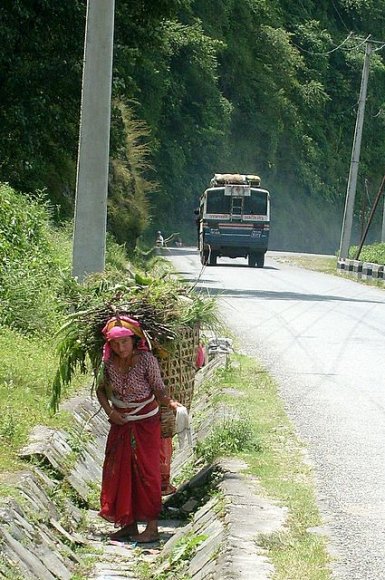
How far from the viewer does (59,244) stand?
2131 centimetres

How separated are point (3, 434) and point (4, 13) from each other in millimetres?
16094

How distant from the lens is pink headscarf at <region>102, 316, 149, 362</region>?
8750mm

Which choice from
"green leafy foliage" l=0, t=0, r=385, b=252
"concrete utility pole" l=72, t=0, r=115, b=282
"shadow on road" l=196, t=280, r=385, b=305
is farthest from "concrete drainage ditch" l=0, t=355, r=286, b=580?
"green leafy foliage" l=0, t=0, r=385, b=252

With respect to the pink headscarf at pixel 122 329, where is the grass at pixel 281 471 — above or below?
below

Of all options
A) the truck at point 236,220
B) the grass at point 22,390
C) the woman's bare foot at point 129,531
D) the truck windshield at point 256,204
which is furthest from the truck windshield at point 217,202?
→ the woman's bare foot at point 129,531

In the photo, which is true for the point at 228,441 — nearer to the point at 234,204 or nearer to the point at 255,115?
the point at 234,204

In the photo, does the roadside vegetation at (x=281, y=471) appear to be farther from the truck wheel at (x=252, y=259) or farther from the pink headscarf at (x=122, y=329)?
the truck wheel at (x=252, y=259)

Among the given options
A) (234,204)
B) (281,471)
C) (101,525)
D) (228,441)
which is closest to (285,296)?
(234,204)

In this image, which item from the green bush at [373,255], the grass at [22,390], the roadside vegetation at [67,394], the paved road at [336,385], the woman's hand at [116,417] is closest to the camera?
the roadside vegetation at [67,394]

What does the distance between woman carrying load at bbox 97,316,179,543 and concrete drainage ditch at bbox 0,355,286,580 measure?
310 millimetres

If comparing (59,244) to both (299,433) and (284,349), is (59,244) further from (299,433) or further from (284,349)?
(299,433)

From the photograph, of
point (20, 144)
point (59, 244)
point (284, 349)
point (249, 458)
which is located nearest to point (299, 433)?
point (249, 458)

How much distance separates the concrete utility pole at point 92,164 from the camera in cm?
1362

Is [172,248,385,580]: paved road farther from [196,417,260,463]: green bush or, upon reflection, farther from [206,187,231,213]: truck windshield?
[206,187,231,213]: truck windshield
